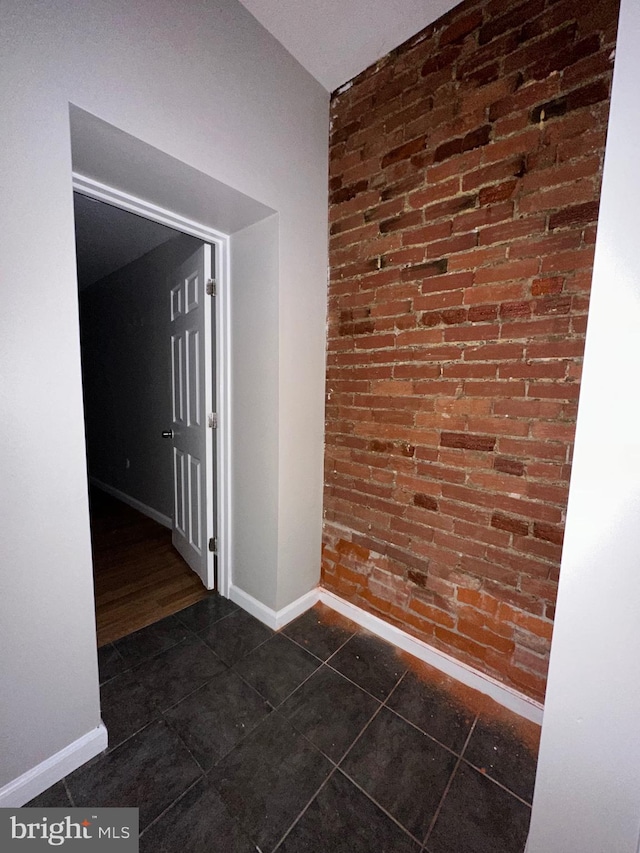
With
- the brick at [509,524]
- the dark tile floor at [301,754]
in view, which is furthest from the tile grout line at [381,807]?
the brick at [509,524]

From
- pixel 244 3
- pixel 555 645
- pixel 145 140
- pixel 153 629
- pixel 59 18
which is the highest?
pixel 244 3

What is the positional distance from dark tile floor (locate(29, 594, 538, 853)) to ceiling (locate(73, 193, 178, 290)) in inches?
96.1

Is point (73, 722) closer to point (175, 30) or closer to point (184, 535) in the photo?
point (184, 535)

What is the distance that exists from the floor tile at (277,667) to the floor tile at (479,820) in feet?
2.23

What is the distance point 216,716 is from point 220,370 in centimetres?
164

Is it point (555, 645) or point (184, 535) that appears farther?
point (184, 535)

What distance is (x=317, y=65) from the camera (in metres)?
1.65

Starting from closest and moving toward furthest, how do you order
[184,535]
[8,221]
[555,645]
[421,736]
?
[555,645] < [8,221] < [421,736] < [184,535]

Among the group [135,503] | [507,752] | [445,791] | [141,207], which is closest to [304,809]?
[445,791]

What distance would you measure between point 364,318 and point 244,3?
4.42 ft

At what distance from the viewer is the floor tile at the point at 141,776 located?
1.07 meters

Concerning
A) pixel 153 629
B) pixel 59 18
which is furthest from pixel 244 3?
pixel 153 629

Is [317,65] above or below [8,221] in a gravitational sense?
above

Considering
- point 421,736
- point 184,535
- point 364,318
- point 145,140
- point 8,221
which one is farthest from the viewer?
point 184,535
